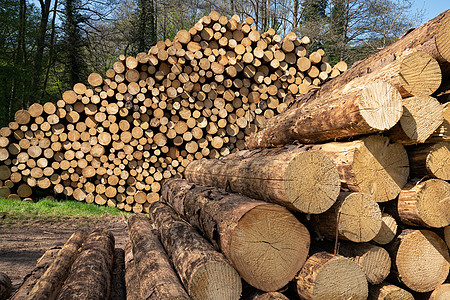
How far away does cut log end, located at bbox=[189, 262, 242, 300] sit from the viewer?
2.09 m

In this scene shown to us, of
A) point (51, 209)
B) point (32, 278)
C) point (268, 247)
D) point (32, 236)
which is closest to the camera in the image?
point (268, 247)

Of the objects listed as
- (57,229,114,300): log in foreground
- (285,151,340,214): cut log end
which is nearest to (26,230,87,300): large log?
(57,229,114,300): log in foreground

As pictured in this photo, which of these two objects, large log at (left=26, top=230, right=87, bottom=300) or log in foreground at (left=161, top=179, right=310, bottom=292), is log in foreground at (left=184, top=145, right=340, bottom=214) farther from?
large log at (left=26, top=230, right=87, bottom=300)

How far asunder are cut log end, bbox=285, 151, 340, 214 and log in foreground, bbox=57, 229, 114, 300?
163 centimetres

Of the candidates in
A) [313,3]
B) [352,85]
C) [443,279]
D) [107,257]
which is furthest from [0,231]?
[313,3]

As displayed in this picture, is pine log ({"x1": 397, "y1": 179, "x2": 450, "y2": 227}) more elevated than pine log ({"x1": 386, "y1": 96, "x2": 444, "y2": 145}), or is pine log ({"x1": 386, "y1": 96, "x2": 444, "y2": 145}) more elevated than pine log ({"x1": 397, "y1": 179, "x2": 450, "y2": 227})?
pine log ({"x1": 386, "y1": 96, "x2": 444, "y2": 145})

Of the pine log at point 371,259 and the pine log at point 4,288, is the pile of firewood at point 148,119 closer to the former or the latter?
the pine log at point 4,288

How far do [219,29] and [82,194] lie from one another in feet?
15.1

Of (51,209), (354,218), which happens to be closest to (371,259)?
(354,218)

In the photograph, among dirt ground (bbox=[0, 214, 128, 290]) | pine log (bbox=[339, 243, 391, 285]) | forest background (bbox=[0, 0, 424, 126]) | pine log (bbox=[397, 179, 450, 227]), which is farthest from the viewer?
forest background (bbox=[0, 0, 424, 126])

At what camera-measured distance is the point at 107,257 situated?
130 inches

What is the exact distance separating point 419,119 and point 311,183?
1093 mm

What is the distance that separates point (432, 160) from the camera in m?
2.64

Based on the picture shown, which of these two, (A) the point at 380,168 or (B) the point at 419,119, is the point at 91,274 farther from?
(B) the point at 419,119
